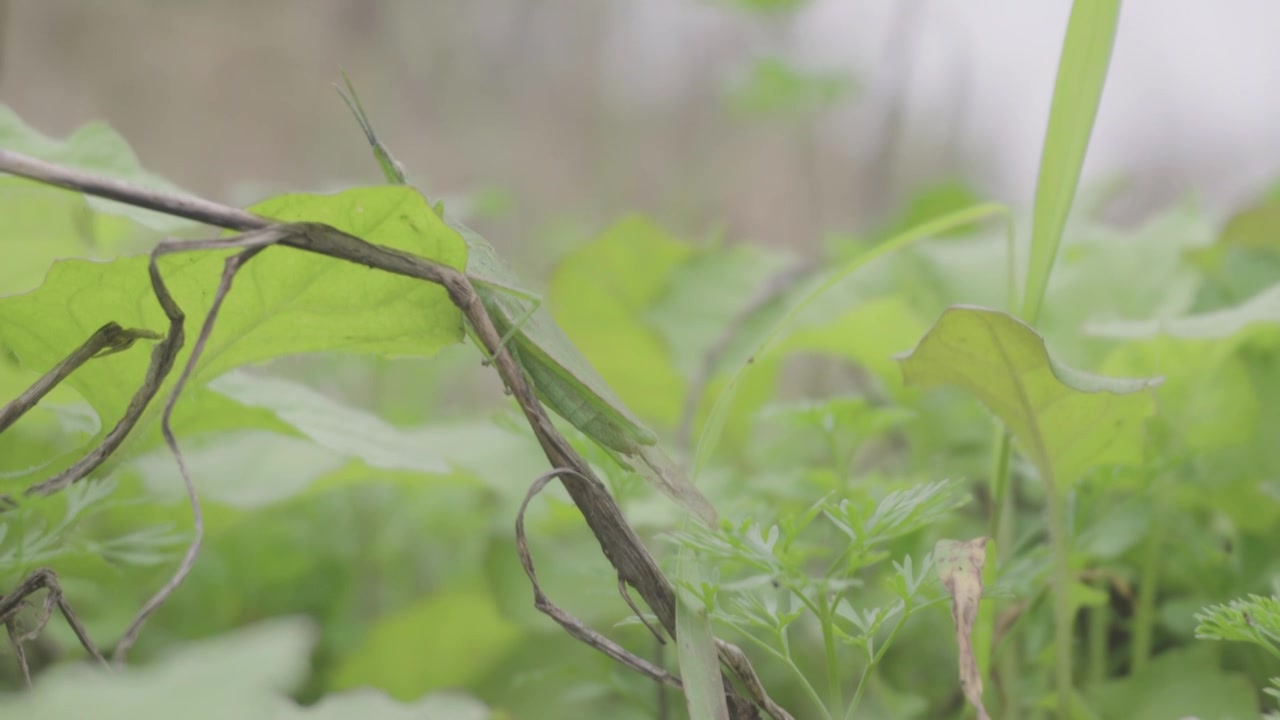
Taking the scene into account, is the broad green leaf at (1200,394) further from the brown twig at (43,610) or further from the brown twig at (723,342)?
the brown twig at (43,610)

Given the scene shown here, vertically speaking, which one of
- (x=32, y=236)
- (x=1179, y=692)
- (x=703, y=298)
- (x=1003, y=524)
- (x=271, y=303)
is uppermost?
(x=32, y=236)

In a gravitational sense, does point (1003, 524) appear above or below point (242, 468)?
below

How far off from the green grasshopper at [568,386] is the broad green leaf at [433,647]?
1.54 ft

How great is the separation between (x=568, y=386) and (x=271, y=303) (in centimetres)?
18

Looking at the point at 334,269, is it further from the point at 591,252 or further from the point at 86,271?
the point at 591,252

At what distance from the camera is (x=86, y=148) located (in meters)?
0.60

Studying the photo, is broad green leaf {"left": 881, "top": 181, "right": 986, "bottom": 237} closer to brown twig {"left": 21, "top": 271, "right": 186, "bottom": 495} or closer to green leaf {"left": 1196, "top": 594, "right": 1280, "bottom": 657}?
green leaf {"left": 1196, "top": 594, "right": 1280, "bottom": 657}

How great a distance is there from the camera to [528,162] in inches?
185

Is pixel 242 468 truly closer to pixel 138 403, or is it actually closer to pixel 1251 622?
pixel 138 403

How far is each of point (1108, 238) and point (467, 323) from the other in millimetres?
904

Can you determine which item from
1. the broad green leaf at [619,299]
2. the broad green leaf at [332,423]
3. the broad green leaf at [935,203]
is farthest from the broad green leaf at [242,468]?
the broad green leaf at [935,203]

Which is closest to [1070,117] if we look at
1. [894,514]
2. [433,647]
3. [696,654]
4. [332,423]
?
[894,514]

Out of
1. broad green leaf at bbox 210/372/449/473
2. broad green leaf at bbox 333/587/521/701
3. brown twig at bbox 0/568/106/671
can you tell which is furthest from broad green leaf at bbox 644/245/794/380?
brown twig at bbox 0/568/106/671

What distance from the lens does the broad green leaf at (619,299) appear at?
113cm
